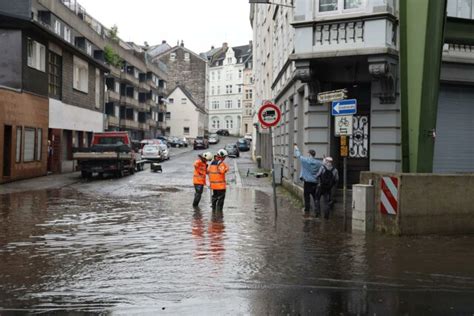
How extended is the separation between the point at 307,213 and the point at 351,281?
721 centimetres

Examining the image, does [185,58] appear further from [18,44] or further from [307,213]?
[307,213]

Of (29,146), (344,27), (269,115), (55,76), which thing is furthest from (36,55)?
(344,27)

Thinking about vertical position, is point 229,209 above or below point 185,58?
below

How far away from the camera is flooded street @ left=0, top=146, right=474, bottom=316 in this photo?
6055 millimetres

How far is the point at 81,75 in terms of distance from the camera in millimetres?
35594

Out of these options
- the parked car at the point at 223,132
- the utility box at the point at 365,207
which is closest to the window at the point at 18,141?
the utility box at the point at 365,207

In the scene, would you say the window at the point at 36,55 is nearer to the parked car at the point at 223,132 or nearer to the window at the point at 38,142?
the window at the point at 38,142

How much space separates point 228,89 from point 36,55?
88.5 meters

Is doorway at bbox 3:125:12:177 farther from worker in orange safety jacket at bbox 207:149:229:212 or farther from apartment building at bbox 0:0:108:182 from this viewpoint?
worker in orange safety jacket at bbox 207:149:229:212

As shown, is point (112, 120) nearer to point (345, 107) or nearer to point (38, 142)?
point (38, 142)

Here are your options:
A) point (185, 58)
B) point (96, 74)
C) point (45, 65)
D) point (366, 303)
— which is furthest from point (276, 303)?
point (185, 58)

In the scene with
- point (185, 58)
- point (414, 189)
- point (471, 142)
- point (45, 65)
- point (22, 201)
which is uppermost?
point (185, 58)

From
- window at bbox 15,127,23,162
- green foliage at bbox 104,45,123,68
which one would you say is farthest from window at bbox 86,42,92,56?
window at bbox 15,127,23,162

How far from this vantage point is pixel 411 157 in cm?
1227
